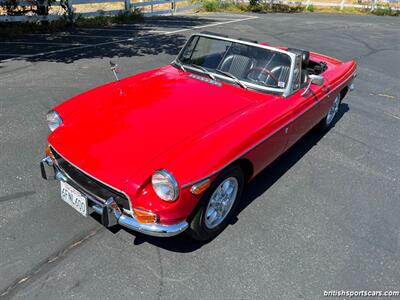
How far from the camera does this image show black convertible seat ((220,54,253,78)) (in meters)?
3.71

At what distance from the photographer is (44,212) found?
3117 mm

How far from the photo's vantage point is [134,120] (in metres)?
2.96

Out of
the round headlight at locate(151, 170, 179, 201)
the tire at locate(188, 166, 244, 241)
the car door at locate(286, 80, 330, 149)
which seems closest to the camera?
the round headlight at locate(151, 170, 179, 201)

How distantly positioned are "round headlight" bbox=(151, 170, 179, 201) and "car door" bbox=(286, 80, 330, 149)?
170 centimetres

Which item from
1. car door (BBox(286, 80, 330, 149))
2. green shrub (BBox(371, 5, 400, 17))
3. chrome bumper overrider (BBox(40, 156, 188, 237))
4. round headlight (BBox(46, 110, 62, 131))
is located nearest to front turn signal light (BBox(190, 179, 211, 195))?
chrome bumper overrider (BBox(40, 156, 188, 237))

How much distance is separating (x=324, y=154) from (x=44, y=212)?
356cm

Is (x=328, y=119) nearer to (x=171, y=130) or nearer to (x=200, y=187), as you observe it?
(x=171, y=130)

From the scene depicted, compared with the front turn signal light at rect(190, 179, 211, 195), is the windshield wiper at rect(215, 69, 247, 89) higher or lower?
higher

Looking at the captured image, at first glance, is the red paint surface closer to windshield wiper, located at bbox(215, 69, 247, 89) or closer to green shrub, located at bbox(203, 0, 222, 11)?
windshield wiper, located at bbox(215, 69, 247, 89)

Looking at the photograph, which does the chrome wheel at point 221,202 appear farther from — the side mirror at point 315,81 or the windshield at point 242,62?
A: the side mirror at point 315,81

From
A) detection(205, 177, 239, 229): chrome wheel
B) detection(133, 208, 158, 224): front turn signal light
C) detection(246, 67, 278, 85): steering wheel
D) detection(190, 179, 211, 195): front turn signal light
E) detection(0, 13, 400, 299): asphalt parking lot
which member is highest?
detection(246, 67, 278, 85): steering wheel

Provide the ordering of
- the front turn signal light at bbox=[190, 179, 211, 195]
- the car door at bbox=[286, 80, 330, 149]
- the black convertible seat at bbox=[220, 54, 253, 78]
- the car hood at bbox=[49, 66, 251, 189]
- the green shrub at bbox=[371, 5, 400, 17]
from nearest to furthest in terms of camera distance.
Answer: the front turn signal light at bbox=[190, 179, 211, 195]
the car hood at bbox=[49, 66, 251, 189]
the car door at bbox=[286, 80, 330, 149]
the black convertible seat at bbox=[220, 54, 253, 78]
the green shrub at bbox=[371, 5, 400, 17]

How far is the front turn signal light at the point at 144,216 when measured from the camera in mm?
2408

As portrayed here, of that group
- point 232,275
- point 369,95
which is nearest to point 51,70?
point 232,275
